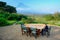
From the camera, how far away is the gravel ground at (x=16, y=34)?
5.54 m

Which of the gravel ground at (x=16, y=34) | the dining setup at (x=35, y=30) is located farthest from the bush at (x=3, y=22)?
the dining setup at (x=35, y=30)

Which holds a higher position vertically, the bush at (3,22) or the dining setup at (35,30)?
the bush at (3,22)

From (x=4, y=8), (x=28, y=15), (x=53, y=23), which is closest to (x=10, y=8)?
(x=4, y=8)

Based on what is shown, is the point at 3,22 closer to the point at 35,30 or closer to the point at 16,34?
the point at 16,34

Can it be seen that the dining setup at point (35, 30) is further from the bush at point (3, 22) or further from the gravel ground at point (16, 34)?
the bush at point (3, 22)

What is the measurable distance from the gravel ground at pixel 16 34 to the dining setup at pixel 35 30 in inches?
4.5

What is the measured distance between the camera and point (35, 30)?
5.46 m

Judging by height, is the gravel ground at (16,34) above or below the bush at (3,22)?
below

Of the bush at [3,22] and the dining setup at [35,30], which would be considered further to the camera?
the bush at [3,22]

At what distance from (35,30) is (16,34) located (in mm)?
652

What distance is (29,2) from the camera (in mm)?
5723

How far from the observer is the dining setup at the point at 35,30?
18.1 feet

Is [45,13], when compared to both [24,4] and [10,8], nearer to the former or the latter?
[24,4]

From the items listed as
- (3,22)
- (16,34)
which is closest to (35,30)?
(16,34)
